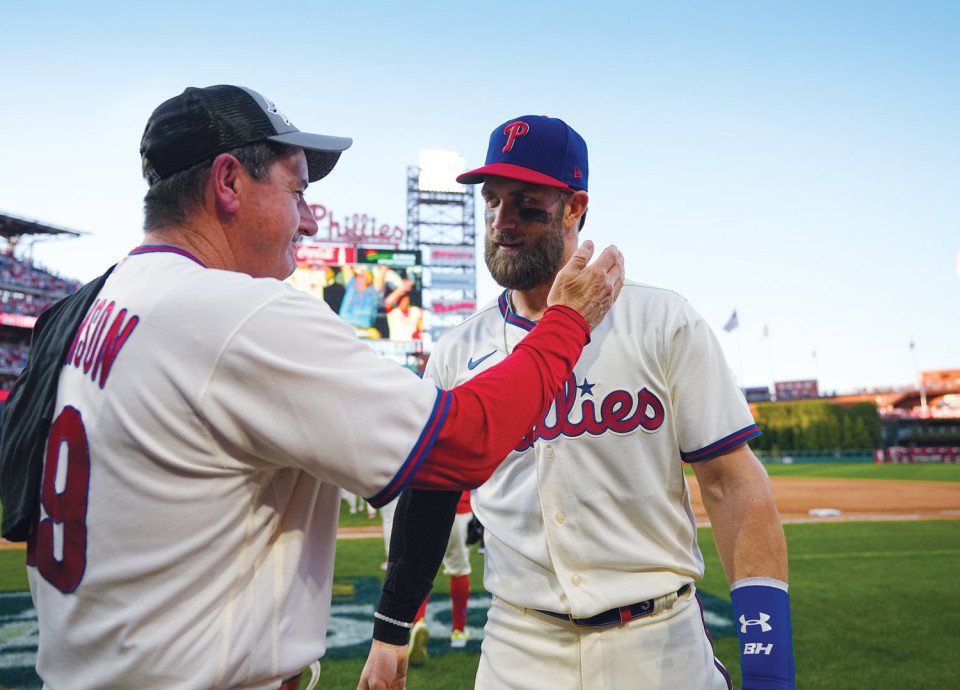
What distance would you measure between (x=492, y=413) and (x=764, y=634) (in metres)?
0.94

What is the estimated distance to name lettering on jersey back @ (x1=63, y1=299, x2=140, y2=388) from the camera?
1251 mm

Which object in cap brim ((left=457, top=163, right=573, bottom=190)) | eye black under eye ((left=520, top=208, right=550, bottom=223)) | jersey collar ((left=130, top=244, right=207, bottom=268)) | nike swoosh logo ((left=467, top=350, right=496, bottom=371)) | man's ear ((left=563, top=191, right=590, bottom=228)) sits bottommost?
nike swoosh logo ((left=467, top=350, right=496, bottom=371))

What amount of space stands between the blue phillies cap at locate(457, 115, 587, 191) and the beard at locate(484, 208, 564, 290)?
0.44ft

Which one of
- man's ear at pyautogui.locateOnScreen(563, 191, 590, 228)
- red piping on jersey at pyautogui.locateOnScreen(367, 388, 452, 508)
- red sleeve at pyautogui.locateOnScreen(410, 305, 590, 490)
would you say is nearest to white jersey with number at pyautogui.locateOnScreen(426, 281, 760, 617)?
man's ear at pyautogui.locateOnScreen(563, 191, 590, 228)

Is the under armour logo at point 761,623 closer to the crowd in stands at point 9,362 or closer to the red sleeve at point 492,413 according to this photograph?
the red sleeve at point 492,413

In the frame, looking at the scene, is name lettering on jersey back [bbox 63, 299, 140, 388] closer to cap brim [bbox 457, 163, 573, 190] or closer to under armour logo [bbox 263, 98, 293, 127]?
under armour logo [bbox 263, 98, 293, 127]

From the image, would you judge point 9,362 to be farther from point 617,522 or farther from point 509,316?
point 617,522

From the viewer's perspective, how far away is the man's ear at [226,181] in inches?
58.9

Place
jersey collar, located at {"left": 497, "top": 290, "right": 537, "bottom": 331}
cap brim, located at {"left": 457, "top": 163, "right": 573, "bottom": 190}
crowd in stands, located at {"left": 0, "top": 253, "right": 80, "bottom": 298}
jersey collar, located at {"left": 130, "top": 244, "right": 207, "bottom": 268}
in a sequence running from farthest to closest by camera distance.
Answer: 1. crowd in stands, located at {"left": 0, "top": 253, "right": 80, "bottom": 298}
2. jersey collar, located at {"left": 497, "top": 290, "right": 537, "bottom": 331}
3. cap brim, located at {"left": 457, "top": 163, "right": 573, "bottom": 190}
4. jersey collar, located at {"left": 130, "top": 244, "right": 207, "bottom": 268}

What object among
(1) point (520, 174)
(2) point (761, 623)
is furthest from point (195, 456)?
(1) point (520, 174)

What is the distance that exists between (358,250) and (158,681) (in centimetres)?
2855

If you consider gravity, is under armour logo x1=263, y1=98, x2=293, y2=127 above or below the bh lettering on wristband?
above

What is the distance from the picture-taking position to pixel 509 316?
253 centimetres

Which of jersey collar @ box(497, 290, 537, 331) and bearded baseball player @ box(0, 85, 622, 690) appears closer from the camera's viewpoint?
bearded baseball player @ box(0, 85, 622, 690)
